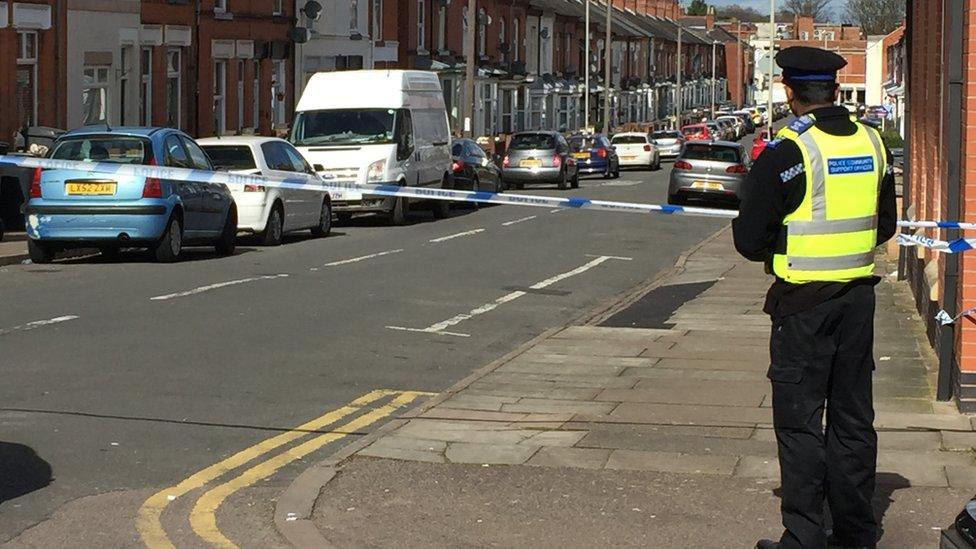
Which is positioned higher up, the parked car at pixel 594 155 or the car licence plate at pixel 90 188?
the parked car at pixel 594 155

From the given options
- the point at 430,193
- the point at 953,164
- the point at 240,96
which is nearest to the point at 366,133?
the point at 240,96

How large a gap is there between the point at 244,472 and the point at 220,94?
3528 cm

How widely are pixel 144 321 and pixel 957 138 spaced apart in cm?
728

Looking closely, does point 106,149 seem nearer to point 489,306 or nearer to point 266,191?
point 266,191

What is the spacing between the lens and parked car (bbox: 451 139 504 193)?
119 ft

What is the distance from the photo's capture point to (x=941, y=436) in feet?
29.7

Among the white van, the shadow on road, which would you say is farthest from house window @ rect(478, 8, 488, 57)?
the shadow on road

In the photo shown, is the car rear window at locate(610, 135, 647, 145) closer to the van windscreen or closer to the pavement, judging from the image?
the van windscreen

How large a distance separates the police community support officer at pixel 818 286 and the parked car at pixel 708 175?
29.5 metres

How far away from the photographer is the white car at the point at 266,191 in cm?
2380

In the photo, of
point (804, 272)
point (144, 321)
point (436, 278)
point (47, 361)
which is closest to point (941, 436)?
point (804, 272)

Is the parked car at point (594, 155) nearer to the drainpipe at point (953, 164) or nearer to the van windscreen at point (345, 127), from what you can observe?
the van windscreen at point (345, 127)

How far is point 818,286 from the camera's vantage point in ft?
21.2

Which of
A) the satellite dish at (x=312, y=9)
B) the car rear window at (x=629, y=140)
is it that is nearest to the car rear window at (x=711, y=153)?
the satellite dish at (x=312, y=9)
